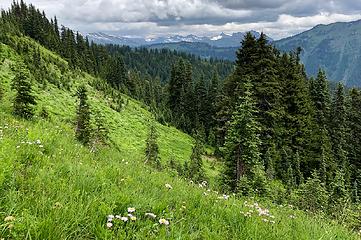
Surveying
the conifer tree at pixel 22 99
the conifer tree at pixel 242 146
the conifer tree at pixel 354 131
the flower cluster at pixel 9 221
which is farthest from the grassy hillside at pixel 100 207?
the conifer tree at pixel 354 131

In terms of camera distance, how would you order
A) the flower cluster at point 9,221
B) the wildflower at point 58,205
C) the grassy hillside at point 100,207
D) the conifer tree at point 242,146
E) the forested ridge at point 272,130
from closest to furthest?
1. the flower cluster at point 9,221
2. the grassy hillside at point 100,207
3. the wildflower at point 58,205
4. the forested ridge at point 272,130
5. the conifer tree at point 242,146

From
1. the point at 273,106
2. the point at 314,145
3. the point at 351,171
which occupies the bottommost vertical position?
the point at 351,171

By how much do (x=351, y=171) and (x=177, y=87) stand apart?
134ft

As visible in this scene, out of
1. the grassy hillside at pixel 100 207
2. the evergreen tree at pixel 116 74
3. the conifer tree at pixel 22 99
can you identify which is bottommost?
the evergreen tree at pixel 116 74

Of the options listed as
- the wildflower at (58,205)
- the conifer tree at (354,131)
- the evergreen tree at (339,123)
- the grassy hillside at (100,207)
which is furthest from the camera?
the conifer tree at (354,131)

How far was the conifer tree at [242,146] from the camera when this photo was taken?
17703 millimetres

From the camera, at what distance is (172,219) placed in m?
4.49

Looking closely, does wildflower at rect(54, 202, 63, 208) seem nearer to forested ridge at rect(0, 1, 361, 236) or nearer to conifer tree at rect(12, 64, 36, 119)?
forested ridge at rect(0, 1, 361, 236)

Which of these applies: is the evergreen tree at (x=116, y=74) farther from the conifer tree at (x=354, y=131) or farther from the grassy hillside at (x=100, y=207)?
the grassy hillside at (x=100, y=207)

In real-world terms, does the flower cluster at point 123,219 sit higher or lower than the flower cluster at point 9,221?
lower

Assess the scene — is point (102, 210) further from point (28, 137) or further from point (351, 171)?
point (351, 171)

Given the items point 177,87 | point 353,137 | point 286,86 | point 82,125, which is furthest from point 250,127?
point 177,87

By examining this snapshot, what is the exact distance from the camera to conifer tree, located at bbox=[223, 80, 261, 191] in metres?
17.7

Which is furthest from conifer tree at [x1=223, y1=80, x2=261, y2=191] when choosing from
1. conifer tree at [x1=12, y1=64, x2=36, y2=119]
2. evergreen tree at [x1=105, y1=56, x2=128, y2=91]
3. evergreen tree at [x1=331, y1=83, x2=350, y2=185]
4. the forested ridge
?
evergreen tree at [x1=105, y1=56, x2=128, y2=91]
